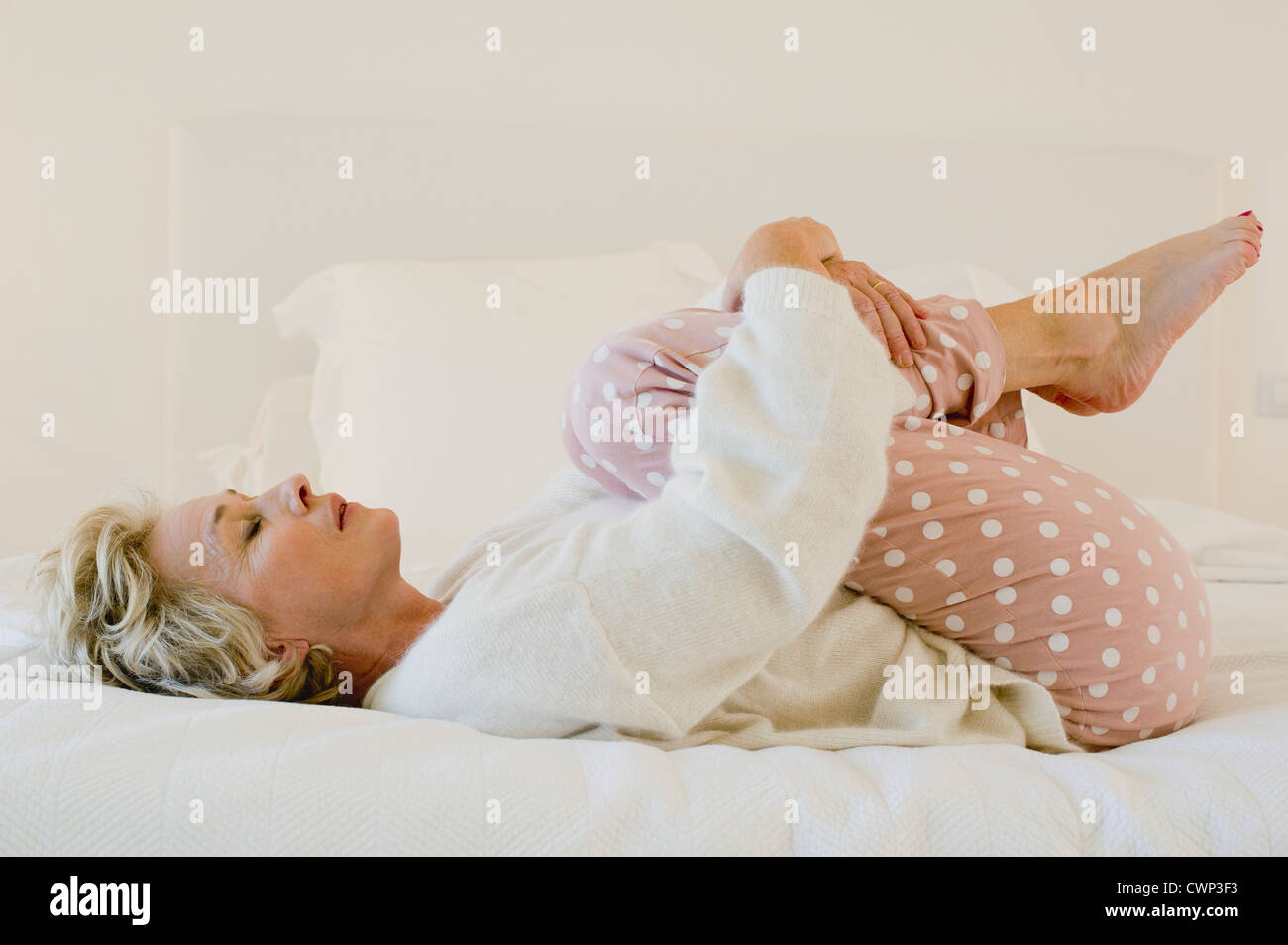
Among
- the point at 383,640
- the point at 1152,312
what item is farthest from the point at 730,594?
the point at 1152,312

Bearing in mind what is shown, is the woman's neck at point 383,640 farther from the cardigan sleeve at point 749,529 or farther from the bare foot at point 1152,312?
the bare foot at point 1152,312

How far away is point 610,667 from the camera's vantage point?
883 millimetres

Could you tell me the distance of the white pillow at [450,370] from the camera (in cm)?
180

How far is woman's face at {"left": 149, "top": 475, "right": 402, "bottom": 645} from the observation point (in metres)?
1.06

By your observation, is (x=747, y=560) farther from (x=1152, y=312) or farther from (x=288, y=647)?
(x=1152, y=312)

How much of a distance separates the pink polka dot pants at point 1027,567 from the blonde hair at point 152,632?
1.27 feet

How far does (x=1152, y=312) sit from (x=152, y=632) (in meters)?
1.07

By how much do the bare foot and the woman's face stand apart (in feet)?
2.49

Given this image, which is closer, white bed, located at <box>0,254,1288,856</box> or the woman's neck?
white bed, located at <box>0,254,1288,856</box>

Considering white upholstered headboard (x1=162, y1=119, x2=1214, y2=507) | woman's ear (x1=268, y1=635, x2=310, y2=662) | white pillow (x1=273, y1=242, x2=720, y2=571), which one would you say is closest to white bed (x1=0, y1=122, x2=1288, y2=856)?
woman's ear (x1=268, y1=635, x2=310, y2=662)

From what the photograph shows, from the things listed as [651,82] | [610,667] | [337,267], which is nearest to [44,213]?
[337,267]

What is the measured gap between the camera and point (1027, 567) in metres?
1.00

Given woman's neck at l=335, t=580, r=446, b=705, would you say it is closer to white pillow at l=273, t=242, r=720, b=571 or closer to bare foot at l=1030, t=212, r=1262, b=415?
white pillow at l=273, t=242, r=720, b=571
